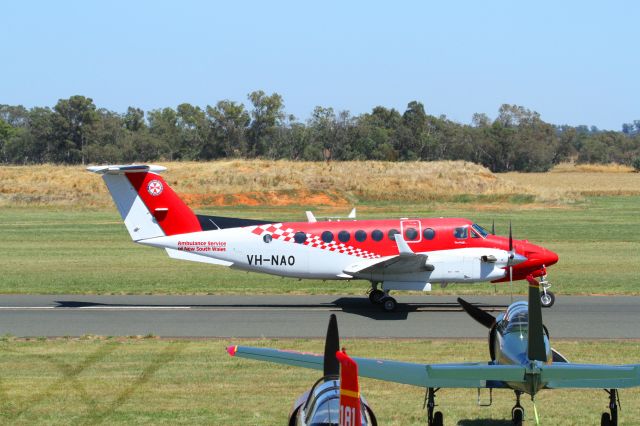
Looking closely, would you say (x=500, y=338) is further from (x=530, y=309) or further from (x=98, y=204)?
(x=98, y=204)

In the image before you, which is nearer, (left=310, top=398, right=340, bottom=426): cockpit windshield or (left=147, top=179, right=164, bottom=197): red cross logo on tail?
(left=310, top=398, right=340, bottom=426): cockpit windshield

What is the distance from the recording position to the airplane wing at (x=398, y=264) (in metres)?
22.0

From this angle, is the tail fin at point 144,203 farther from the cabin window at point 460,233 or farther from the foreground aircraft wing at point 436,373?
the foreground aircraft wing at point 436,373

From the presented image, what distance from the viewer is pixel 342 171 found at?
3194 inches

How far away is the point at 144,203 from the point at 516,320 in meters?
13.7

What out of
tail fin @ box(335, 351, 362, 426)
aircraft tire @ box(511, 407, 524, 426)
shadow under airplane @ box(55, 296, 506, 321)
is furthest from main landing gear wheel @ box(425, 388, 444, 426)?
shadow under airplane @ box(55, 296, 506, 321)

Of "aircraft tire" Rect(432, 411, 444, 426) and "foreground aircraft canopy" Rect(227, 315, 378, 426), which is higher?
"foreground aircraft canopy" Rect(227, 315, 378, 426)

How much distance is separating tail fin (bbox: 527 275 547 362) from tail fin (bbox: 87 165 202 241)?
15.0 metres

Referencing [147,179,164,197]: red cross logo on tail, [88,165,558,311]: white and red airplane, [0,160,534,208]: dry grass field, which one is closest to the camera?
[88,165,558,311]: white and red airplane

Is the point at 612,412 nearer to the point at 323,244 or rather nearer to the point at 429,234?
the point at 429,234

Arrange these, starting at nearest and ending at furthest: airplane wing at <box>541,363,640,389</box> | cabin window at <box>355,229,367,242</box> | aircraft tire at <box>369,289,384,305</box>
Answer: airplane wing at <box>541,363,640,389</box>, cabin window at <box>355,229,367,242</box>, aircraft tire at <box>369,289,384,305</box>

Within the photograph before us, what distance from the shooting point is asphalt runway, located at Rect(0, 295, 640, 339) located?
19969mm

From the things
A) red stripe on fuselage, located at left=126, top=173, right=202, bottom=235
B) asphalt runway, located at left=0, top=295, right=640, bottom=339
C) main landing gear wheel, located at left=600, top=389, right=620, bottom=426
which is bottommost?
asphalt runway, located at left=0, top=295, right=640, bottom=339

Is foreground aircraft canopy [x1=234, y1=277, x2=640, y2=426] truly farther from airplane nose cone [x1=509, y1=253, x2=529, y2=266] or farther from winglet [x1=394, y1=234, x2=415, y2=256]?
airplane nose cone [x1=509, y1=253, x2=529, y2=266]
